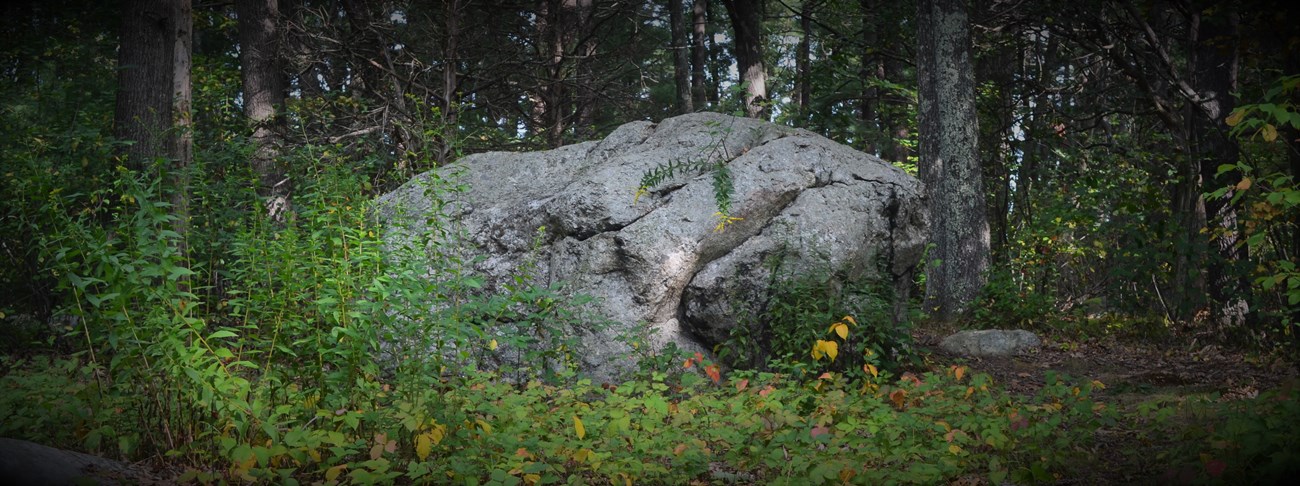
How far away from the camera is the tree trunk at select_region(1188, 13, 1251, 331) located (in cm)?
795

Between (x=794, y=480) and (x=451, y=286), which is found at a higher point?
(x=451, y=286)

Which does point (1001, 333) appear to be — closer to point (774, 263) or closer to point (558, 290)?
point (774, 263)

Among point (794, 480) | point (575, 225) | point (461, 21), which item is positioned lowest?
point (794, 480)

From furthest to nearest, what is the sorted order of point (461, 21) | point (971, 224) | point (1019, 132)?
point (1019, 132) < point (461, 21) < point (971, 224)

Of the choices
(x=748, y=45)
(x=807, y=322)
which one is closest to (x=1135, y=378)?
(x=807, y=322)

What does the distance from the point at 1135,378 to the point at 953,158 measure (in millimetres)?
3689

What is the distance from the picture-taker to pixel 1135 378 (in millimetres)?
6621

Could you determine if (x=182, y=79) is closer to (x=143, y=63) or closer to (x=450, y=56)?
(x=143, y=63)

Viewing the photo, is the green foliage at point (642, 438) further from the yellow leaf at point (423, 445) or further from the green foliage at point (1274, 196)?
the green foliage at point (1274, 196)

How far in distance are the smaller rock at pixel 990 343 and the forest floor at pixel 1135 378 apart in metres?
0.12

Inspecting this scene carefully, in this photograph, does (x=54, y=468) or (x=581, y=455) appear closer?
(x=54, y=468)

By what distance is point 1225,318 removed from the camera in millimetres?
8148

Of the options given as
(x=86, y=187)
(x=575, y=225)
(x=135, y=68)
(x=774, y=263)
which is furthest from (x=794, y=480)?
(x=135, y=68)

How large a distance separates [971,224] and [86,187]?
9027 millimetres
